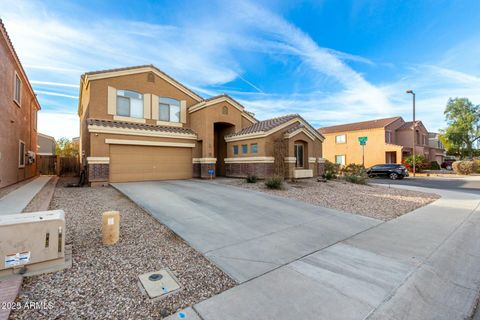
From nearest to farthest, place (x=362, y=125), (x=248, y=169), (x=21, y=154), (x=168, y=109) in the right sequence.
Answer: (x=21, y=154) < (x=248, y=169) < (x=168, y=109) < (x=362, y=125)

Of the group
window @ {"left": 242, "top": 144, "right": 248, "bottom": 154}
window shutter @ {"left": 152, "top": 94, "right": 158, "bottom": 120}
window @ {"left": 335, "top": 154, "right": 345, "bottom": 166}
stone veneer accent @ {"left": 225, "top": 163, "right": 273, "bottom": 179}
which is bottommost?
stone veneer accent @ {"left": 225, "top": 163, "right": 273, "bottom": 179}

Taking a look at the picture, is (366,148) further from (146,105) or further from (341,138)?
(146,105)

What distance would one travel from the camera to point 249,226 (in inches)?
228

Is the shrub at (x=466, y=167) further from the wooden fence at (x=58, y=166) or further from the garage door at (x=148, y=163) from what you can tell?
the wooden fence at (x=58, y=166)

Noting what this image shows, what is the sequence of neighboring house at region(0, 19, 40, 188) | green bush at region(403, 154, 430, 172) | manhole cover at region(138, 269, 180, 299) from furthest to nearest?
green bush at region(403, 154, 430, 172) → neighboring house at region(0, 19, 40, 188) → manhole cover at region(138, 269, 180, 299)

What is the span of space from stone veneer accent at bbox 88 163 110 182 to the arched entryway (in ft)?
26.4

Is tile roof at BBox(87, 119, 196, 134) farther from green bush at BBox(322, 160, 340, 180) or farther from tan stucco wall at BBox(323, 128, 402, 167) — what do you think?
tan stucco wall at BBox(323, 128, 402, 167)

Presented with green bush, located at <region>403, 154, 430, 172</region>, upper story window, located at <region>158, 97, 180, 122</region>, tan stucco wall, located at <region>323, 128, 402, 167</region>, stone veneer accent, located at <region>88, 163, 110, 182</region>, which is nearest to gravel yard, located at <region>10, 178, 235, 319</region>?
stone veneer accent, located at <region>88, 163, 110, 182</region>

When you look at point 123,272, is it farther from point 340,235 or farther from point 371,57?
point 371,57

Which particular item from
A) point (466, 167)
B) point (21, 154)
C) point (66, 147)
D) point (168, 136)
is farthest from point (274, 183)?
point (66, 147)

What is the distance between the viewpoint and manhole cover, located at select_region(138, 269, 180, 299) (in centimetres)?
292

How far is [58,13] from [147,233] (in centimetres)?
983

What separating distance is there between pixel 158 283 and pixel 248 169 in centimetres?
1220

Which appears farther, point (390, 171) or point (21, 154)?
point (390, 171)
